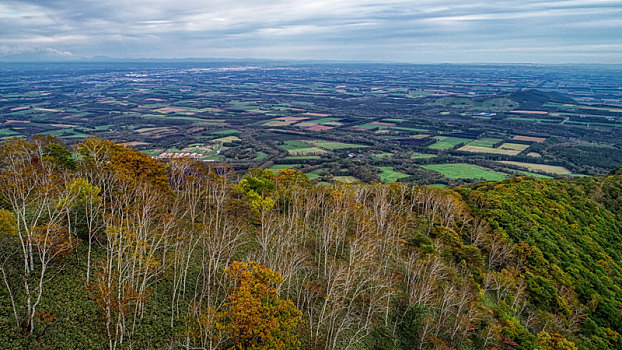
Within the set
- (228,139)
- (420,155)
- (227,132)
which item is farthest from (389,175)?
(227,132)

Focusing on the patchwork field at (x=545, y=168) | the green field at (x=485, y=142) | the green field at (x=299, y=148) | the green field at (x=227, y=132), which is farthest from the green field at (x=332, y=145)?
the patchwork field at (x=545, y=168)

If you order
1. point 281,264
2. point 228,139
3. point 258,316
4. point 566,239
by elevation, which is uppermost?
point 258,316

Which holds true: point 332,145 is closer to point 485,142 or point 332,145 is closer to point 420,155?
point 420,155

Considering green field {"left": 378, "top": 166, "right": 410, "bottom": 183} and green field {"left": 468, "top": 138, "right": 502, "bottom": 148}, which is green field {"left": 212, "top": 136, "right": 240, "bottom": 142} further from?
green field {"left": 468, "top": 138, "right": 502, "bottom": 148}

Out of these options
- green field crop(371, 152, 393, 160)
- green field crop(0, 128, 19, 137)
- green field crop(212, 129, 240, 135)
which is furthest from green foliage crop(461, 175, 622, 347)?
green field crop(0, 128, 19, 137)

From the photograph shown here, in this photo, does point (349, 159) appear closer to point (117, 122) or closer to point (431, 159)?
point (431, 159)

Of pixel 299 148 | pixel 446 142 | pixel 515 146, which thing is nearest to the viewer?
pixel 299 148
